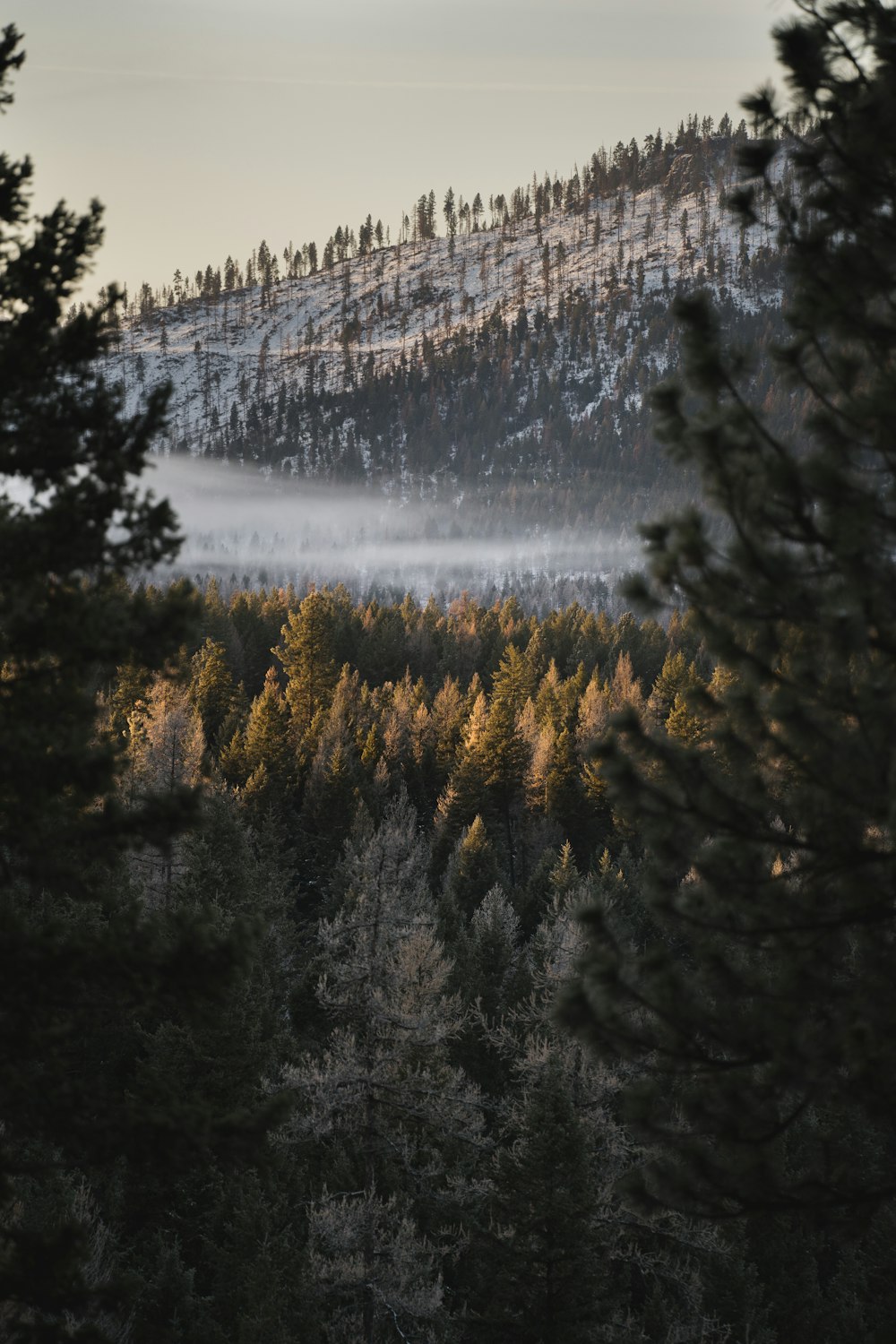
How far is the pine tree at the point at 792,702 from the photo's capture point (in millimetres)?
4938

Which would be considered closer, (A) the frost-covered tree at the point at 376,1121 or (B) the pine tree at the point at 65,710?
(B) the pine tree at the point at 65,710

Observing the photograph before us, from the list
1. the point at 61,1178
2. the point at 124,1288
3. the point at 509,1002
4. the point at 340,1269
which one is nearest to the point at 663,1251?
the point at 340,1269

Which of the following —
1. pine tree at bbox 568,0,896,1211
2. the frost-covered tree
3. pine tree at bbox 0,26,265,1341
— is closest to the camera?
pine tree at bbox 568,0,896,1211

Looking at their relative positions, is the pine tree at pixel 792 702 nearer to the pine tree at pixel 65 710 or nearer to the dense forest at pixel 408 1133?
the dense forest at pixel 408 1133

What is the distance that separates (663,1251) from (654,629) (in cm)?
6913

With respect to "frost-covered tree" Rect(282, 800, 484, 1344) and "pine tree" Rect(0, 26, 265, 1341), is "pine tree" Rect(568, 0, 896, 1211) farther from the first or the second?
"frost-covered tree" Rect(282, 800, 484, 1344)

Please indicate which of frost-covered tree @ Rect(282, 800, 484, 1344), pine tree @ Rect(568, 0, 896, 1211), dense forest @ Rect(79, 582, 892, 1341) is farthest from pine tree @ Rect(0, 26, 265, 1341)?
frost-covered tree @ Rect(282, 800, 484, 1344)

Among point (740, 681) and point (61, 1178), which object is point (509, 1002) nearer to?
point (61, 1178)

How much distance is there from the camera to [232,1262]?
16188mm

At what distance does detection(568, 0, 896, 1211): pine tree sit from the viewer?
4.94 m

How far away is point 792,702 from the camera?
16.4ft

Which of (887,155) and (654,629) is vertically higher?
(654,629)

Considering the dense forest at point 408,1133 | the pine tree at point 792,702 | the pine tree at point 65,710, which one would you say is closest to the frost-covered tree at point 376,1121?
the dense forest at point 408,1133

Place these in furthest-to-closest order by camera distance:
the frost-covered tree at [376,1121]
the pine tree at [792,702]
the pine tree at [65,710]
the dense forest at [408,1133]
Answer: the dense forest at [408,1133] < the frost-covered tree at [376,1121] < the pine tree at [65,710] < the pine tree at [792,702]
